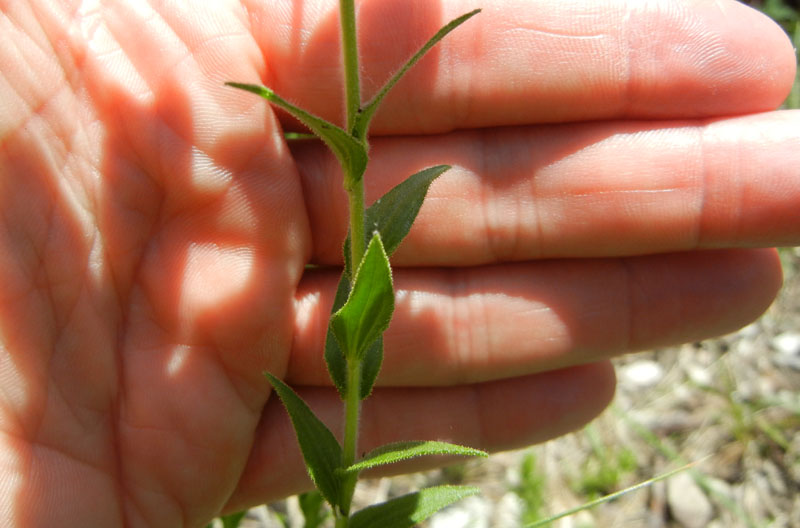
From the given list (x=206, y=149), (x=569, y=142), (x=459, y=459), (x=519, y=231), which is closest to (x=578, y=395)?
(x=459, y=459)

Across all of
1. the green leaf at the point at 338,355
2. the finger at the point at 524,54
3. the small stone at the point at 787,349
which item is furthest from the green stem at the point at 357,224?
the small stone at the point at 787,349

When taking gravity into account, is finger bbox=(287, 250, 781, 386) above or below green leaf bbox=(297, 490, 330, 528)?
above

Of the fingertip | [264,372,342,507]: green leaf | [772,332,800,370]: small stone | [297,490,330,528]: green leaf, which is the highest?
the fingertip

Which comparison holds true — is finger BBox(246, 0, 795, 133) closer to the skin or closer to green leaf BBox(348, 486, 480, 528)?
the skin

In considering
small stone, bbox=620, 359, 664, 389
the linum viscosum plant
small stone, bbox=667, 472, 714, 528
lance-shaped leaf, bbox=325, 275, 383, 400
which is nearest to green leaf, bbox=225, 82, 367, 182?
the linum viscosum plant

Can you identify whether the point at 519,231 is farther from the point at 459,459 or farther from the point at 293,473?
the point at 293,473

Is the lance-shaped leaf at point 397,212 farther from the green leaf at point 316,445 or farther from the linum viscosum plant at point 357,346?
the green leaf at point 316,445
